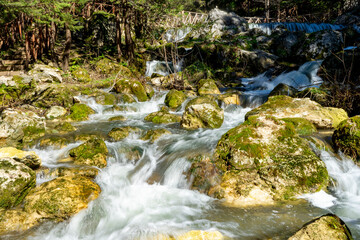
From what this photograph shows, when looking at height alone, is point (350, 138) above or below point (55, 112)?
above

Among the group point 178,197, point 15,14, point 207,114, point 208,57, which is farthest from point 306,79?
point 15,14

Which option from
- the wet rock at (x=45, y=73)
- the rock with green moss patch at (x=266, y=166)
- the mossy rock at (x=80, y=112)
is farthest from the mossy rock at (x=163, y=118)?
the wet rock at (x=45, y=73)

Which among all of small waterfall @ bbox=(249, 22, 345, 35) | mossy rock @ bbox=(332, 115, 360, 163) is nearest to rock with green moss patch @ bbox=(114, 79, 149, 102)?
mossy rock @ bbox=(332, 115, 360, 163)

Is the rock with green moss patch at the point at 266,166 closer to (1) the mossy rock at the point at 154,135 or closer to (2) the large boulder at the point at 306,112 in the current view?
(2) the large boulder at the point at 306,112

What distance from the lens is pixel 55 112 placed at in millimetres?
9172

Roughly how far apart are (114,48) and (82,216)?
58.3 ft

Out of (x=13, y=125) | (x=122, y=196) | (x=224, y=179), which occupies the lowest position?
(x=122, y=196)

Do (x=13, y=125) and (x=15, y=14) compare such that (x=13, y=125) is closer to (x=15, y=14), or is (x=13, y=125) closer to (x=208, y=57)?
(x=15, y=14)

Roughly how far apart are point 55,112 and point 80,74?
6144 millimetres

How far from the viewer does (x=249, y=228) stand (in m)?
3.21

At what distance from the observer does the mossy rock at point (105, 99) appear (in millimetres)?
11049

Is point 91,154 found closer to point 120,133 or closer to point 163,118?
point 120,133

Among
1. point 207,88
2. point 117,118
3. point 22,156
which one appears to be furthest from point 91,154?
point 207,88

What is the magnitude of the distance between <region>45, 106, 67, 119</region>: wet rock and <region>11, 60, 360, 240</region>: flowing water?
10.9ft
